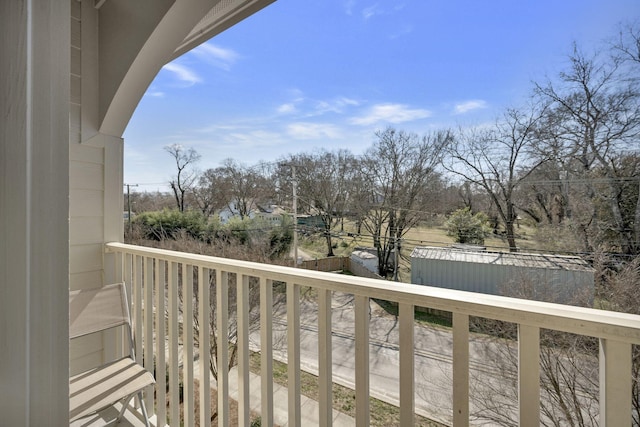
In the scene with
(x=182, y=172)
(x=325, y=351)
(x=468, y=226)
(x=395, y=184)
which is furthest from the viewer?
(x=182, y=172)

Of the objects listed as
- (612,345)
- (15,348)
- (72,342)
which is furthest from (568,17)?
(72,342)

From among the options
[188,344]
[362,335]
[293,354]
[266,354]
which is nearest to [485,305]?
[362,335]

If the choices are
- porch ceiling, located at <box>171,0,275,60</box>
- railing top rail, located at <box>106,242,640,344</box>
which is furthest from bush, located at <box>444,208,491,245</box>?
porch ceiling, located at <box>171,0,275,60</box>

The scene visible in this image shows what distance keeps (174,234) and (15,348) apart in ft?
15.8

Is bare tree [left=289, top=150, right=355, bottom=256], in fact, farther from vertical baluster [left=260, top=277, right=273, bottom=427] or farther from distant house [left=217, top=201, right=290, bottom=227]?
vertical baluster [left=260, top=277, right=273, bottom=427]

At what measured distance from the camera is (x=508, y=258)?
7.27 ft

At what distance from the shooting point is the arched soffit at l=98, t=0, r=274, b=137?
1582 mm

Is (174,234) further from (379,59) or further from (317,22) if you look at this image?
(379,59)

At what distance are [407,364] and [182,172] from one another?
5266 mm

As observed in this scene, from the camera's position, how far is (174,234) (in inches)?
190

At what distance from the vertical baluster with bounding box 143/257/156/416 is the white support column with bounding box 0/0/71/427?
167cm

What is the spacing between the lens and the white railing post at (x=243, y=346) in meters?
1.41

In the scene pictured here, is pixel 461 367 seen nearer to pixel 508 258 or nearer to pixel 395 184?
pixel 508 258

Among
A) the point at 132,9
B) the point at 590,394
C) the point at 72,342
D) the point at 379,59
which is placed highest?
the point at 379,59
